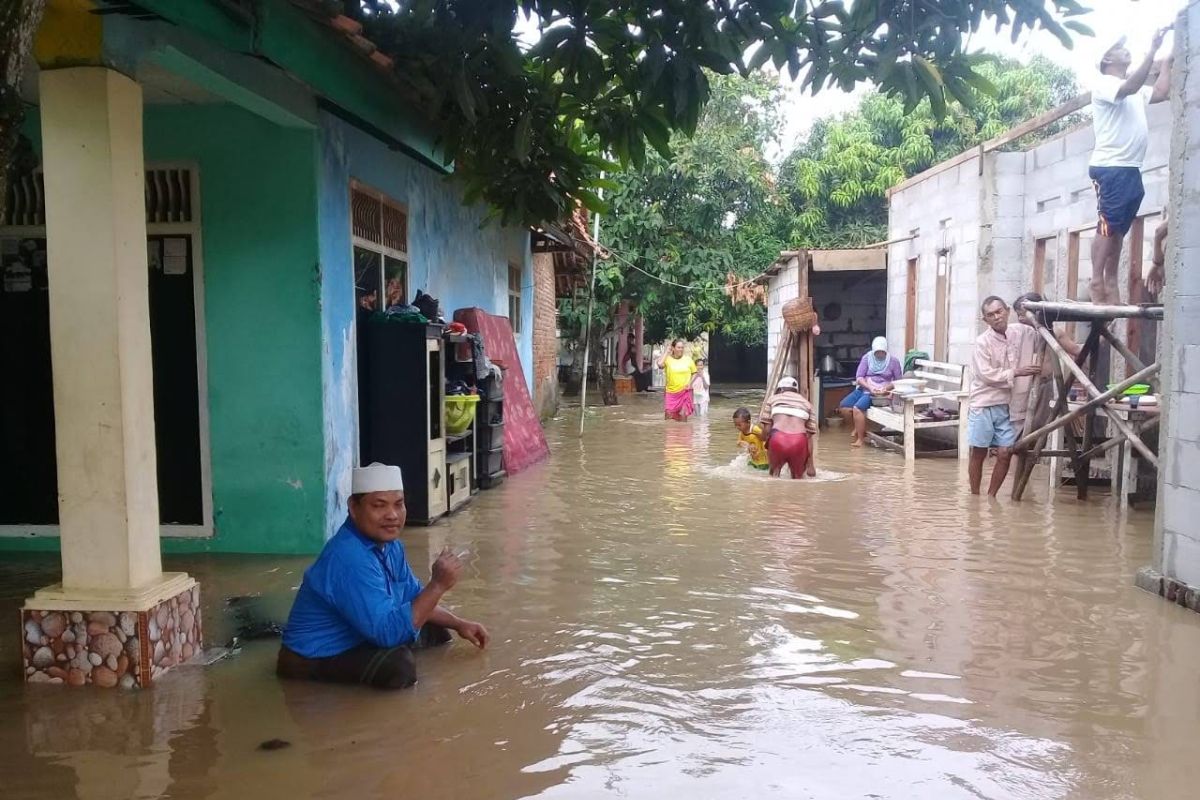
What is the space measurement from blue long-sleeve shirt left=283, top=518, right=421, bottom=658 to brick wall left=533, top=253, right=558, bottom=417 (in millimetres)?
12227

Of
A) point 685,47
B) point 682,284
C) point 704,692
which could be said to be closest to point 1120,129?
point 685,47

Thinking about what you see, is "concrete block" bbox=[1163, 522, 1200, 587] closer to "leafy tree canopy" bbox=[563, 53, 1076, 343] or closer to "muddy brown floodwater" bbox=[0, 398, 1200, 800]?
"muddy brown floodwater" bbox=[0, 398, 1200, 800]

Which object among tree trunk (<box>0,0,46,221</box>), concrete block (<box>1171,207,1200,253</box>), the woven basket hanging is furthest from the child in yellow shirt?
tree trunk (<box>0,0,46,221</box>)

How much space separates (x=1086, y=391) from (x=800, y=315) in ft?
26.0

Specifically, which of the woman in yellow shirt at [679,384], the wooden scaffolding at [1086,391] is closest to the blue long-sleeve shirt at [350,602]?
the wooden scaffolding at [1086,391]

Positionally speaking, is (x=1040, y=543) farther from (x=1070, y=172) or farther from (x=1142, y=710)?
(x=1070, y=172)

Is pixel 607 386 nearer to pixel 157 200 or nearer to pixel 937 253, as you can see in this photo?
pixel 937 253

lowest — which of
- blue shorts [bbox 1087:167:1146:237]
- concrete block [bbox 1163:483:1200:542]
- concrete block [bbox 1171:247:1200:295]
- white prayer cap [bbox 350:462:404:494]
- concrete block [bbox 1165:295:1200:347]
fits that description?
concrete block [bbox 1163:483:1200:542]

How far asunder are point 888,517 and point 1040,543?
143 centimetres

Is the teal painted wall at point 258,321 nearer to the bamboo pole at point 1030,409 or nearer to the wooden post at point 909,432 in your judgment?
the bamboo pole at point 1030,409

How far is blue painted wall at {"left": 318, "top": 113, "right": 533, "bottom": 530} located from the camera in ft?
22.6

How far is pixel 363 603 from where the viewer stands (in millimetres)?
4152

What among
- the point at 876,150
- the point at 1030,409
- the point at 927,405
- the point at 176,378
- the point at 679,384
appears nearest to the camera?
the point at 176,378

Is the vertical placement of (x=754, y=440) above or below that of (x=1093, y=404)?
below
